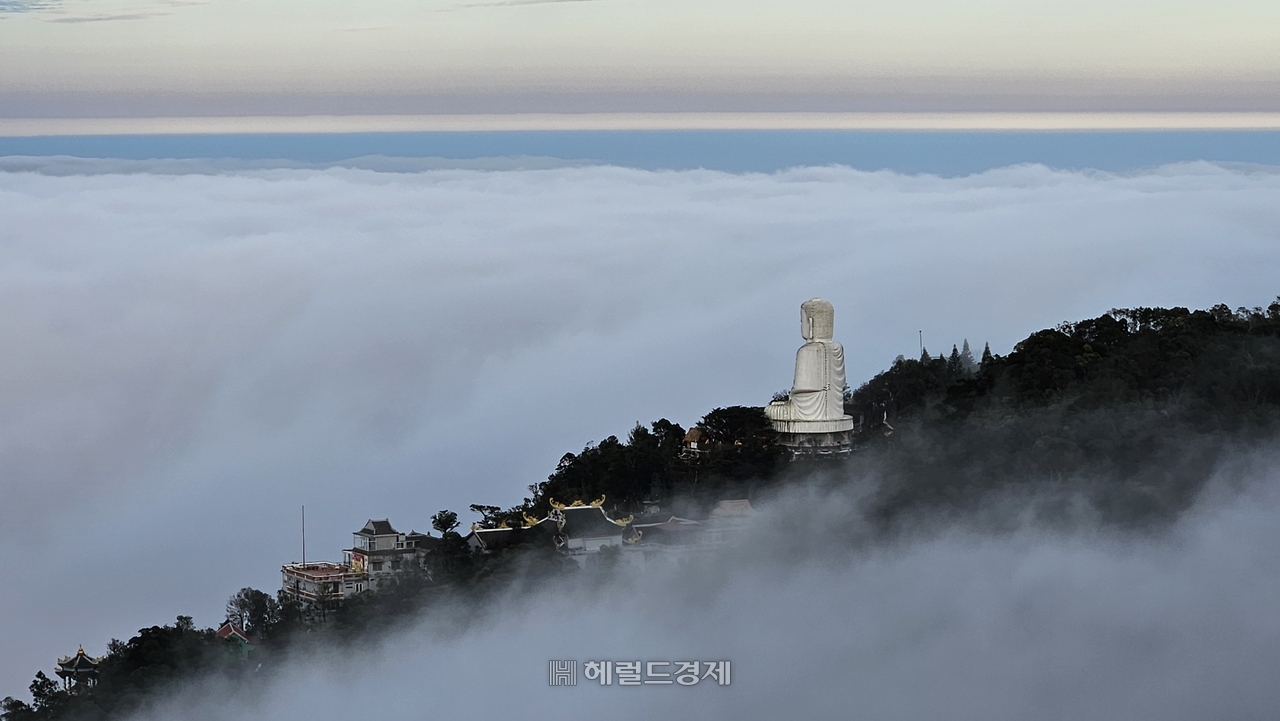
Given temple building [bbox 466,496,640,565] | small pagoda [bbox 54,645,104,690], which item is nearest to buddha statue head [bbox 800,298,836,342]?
temple building [bbox 466,496,640,565]

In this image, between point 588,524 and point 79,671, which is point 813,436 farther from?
point 79,671

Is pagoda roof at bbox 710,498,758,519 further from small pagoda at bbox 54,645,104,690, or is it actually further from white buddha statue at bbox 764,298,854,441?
small pagoda at bbox 54,645,104,690

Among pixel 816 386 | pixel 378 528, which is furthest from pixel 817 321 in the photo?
pixel 378 528

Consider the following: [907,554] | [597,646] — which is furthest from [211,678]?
[907,554]

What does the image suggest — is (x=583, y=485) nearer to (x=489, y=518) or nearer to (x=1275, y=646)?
(x=489, y=518)

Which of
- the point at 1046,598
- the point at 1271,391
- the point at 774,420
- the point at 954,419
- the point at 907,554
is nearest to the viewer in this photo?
the point at 1046,598
